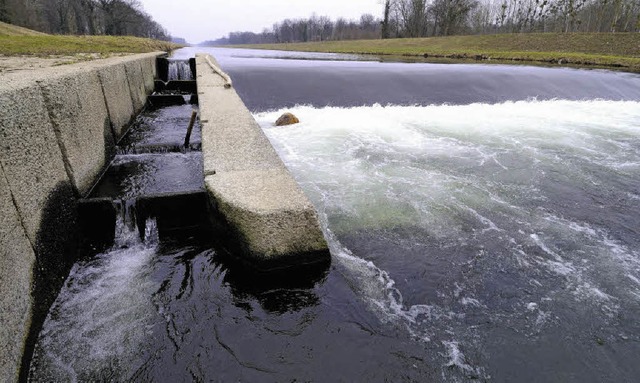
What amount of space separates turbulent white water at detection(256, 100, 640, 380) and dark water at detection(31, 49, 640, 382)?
2 cm

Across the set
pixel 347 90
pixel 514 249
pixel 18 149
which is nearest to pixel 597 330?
pixel 514 249

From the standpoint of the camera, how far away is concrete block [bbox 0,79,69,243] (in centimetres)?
286

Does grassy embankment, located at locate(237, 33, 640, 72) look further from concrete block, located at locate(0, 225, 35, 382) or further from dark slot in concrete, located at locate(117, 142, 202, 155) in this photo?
concrete block, located at locate(0, 225, 35, 382)

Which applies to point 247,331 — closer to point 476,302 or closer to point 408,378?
point 408,378

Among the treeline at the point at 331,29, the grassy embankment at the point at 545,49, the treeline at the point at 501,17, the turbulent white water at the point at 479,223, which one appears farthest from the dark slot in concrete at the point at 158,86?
the treeline at the point at 331,29

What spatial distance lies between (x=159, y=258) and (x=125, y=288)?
0.48 metres

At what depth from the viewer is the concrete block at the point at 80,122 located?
390 cm

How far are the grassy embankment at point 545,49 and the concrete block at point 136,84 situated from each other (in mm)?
26055

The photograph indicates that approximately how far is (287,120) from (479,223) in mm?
6467

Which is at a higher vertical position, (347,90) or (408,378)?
(347,90)

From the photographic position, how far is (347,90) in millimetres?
14266

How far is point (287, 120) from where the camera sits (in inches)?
401

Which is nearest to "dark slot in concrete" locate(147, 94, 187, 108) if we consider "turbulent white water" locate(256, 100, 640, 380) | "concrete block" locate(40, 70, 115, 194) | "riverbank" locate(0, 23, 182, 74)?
"riverbank" locate(0, 23, 182, 74)

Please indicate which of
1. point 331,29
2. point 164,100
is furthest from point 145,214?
point 331,29
